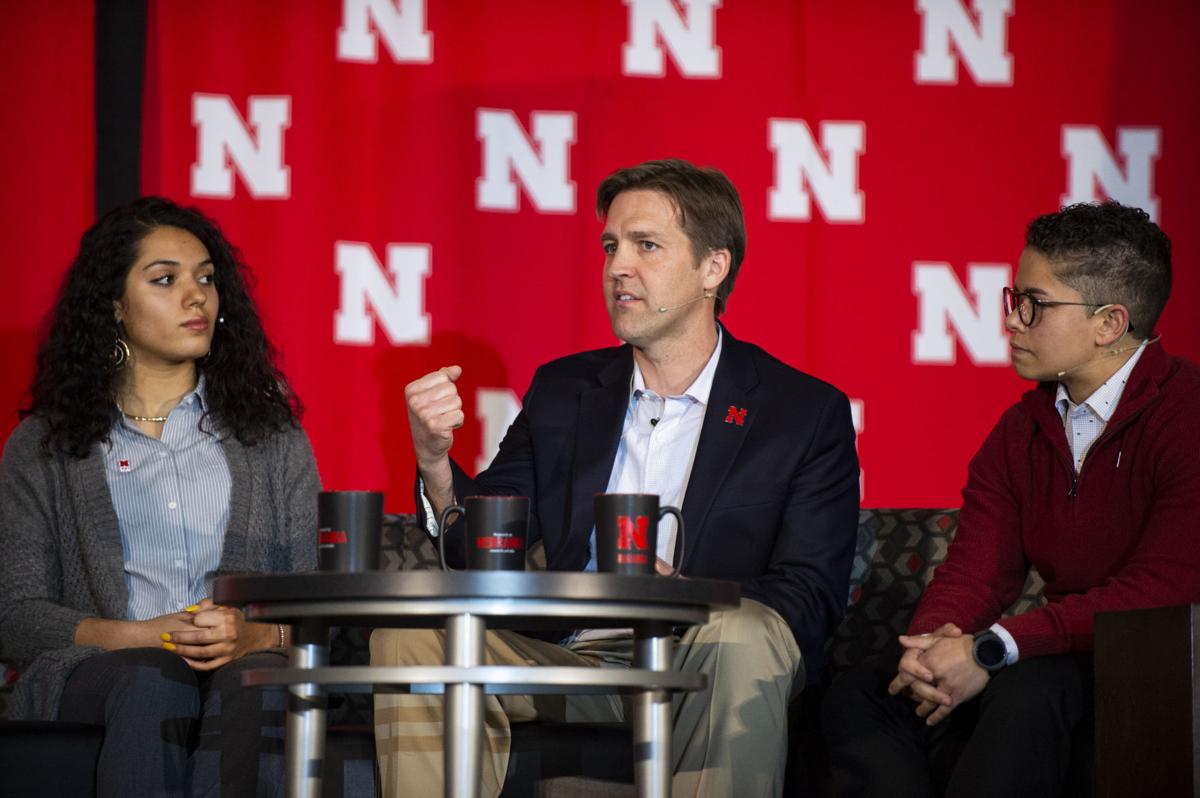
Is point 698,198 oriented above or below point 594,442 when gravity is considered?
above

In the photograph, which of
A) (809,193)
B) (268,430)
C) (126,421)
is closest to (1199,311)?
(809,193)

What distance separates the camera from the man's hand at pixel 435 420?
2338 millimetres

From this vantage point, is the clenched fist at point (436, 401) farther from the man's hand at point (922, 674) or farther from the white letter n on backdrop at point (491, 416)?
the white letter n on backdrop at point (491, 416)

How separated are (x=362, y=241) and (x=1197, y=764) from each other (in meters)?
2.49

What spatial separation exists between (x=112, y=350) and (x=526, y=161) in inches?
49.1

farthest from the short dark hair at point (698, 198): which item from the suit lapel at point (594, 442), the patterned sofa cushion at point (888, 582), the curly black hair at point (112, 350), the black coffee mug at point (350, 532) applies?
the black coffee mug at point (350, 532)

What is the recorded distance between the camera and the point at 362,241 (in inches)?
149

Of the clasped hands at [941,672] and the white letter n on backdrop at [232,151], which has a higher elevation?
the white letter n on backdrop at [232,151]

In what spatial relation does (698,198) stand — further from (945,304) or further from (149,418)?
(149,418)

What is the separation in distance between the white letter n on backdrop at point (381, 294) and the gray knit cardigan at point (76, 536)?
0.76 meters

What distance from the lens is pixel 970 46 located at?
12.7ft

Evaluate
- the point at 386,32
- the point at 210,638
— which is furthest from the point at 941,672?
the point at 386,32

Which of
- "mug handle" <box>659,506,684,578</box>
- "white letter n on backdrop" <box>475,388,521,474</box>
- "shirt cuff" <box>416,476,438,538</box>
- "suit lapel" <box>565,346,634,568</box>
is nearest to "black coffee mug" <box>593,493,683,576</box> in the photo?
"mug handle" <box>659,506,684,578</box>

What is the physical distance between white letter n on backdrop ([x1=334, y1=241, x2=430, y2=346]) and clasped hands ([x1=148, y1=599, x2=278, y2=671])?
1.25 metres
